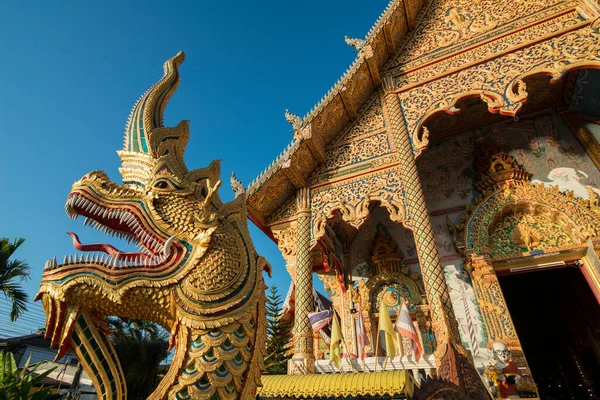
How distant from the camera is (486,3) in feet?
19.6

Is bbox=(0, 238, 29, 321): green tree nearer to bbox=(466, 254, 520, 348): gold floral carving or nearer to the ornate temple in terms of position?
the ornate temple

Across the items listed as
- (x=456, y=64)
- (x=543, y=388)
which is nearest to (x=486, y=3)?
(x=456, y=64)

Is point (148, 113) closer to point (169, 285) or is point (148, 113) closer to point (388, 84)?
point (169, 285)

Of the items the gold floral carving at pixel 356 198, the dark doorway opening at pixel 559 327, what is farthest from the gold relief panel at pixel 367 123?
the dark doorway opening at pixel 559 327

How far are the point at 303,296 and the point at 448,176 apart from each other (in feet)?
12.7

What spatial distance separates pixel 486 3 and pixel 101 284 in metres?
7.31

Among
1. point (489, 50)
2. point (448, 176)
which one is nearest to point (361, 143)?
point (448, 176)

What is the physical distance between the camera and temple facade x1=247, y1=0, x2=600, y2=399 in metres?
4.79

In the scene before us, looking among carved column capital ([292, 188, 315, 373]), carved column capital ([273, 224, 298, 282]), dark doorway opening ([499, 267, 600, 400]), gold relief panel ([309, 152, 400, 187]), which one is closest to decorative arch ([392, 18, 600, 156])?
gold relief panel ([309, 152, 400, 187])

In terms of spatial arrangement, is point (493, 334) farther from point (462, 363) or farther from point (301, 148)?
point (301, 148)

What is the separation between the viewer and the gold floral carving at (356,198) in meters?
5.01

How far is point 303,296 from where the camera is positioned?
16.1 ft

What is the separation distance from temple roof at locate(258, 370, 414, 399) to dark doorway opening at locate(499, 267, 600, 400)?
7455mm

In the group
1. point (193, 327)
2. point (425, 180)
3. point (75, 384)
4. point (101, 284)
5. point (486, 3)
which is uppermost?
point (486, 3)
